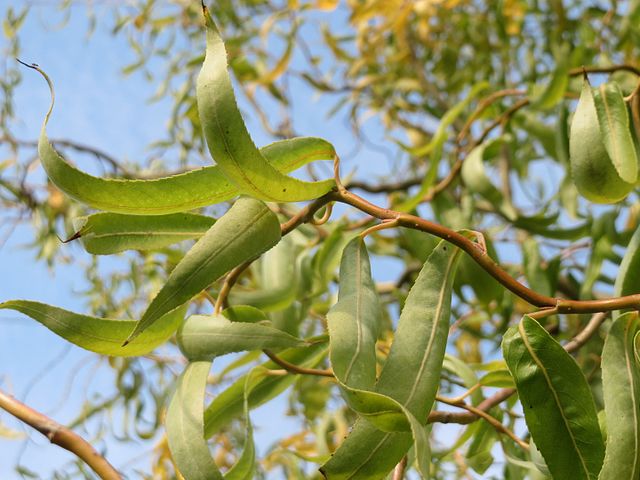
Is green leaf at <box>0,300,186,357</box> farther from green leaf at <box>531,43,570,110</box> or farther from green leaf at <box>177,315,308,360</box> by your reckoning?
green leaf at <box>531,43,570,110</box>

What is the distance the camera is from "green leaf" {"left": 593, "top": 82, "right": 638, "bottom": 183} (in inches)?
27.6

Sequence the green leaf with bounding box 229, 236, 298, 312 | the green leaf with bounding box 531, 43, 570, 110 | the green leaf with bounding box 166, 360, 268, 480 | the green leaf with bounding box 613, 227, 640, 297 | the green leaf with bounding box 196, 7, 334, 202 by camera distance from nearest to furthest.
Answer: the green leaf with bounding box 196, 7, 334, 202 → the green leaf with bounding box 166, 360, 268, 480 → the green leaf with bounding box 613, 227, 640, 297 → the green leaf with bounding box 229, 236, 298, 312 → the green leaf with bounding box 531, 43, 570, 110

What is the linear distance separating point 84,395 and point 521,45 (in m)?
1.64

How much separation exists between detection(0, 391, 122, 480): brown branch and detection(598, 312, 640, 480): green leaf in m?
0.34

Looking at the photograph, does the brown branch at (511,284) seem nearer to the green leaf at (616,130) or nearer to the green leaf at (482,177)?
the green leaf at (616,130)

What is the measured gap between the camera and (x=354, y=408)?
45cm

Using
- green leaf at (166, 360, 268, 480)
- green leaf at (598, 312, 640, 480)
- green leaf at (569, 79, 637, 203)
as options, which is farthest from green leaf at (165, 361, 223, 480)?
green leaf at (569, 79, 637, 203)

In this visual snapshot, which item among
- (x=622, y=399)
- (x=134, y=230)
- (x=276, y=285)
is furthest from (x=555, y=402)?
(x=276, y=285)

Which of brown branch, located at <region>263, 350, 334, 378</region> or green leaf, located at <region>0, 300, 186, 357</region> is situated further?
brown branch, located at <region>263, 350, 334, 378</region>

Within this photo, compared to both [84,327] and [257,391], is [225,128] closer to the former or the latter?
[84,327]

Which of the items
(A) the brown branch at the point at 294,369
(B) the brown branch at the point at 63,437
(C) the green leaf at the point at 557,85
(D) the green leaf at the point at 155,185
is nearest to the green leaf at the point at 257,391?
(A) the brown branch at the point at 294,369

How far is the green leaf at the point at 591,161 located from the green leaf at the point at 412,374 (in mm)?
185

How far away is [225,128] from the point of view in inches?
18.2

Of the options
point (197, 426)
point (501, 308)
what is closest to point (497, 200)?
point (501, 308)
